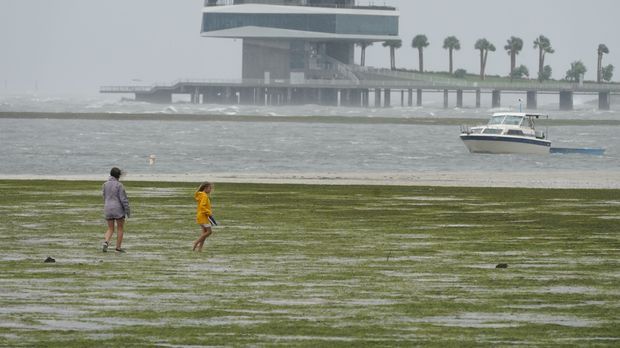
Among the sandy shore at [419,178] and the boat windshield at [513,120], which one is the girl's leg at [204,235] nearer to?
the sandy shore at [419,178]

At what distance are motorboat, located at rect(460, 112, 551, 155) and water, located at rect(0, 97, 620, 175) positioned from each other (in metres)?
0.81

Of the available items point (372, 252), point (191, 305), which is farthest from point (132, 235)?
point (191, 305)

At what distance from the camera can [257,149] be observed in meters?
110

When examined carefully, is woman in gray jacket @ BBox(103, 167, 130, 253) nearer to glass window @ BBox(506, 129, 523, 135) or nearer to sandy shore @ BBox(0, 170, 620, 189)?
sandy shore @ BBox(0, 170, 620, 189)

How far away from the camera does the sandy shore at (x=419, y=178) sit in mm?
61781

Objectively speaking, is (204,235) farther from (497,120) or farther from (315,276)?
(497,120)

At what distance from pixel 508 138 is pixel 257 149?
18.3 m

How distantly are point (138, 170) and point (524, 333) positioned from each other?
56607 mm

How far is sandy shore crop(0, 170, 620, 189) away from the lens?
6178 cm

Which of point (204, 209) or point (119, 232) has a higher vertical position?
point (204, 209)

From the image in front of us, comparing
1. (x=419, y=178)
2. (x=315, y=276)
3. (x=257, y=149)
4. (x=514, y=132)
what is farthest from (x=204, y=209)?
(x=257, y=149)

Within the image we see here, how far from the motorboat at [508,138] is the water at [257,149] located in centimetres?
81

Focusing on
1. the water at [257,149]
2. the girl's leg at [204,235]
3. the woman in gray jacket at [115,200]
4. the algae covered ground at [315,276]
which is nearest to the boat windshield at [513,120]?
the water at [257,149]

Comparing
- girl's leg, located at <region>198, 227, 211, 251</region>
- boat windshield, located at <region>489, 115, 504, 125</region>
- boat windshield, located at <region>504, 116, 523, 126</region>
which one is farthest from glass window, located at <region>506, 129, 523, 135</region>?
girl's leg, located at <region>198, 227, 211, 251</region>
